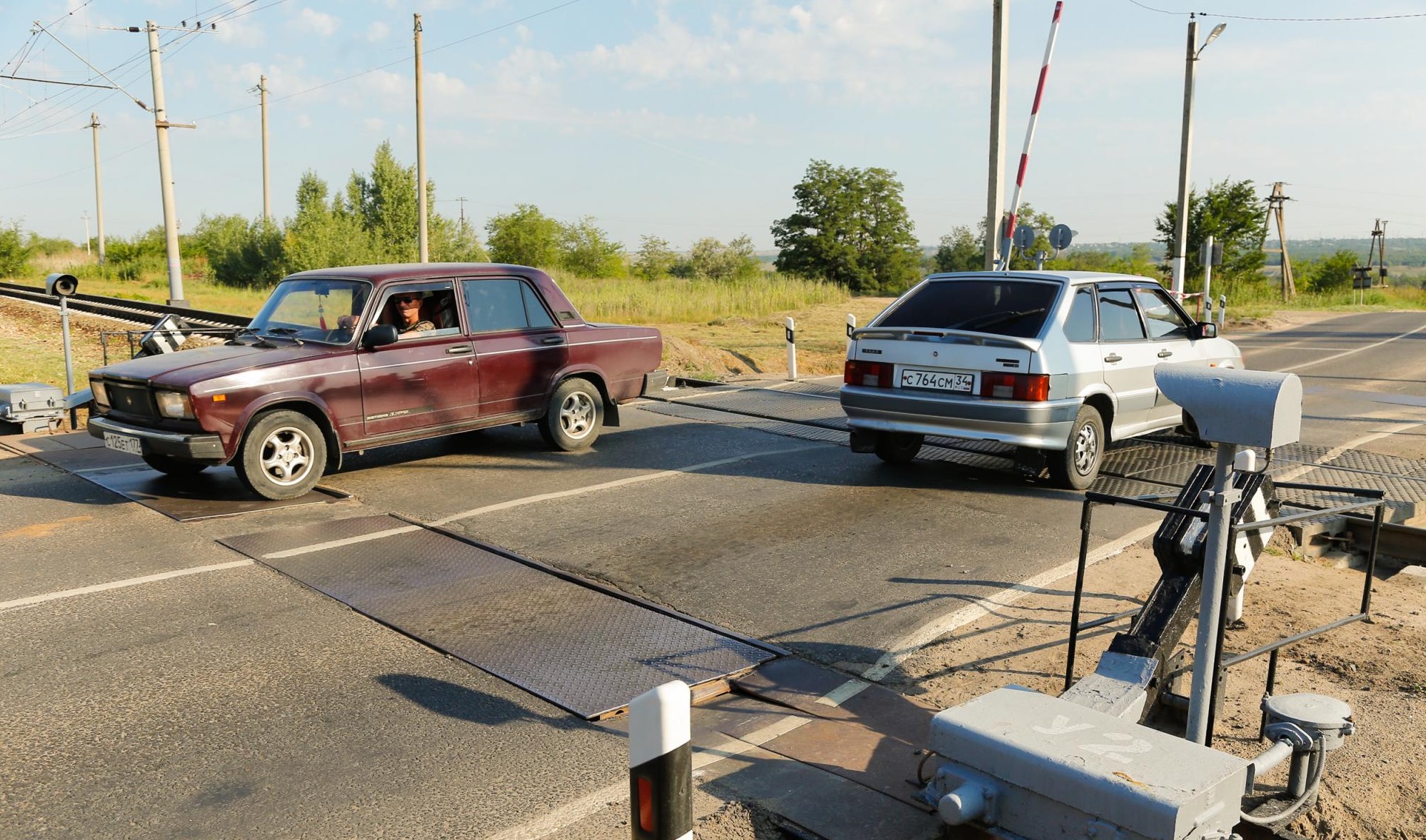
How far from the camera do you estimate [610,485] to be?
886 centimetres

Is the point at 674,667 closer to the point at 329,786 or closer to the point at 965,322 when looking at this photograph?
the point at 329,786

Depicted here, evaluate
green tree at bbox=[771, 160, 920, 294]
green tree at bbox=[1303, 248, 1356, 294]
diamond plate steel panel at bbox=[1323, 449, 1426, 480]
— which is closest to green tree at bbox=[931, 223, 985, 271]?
green tree at bbox=[771, 160, 920, 294]

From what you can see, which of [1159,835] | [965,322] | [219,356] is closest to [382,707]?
[1159,835]

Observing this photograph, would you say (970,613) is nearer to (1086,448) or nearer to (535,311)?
(1086,448)

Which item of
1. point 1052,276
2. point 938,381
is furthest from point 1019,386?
point 1052,276

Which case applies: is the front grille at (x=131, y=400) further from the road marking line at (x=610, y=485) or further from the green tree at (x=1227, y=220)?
the green tree at (x=1227, y=220)

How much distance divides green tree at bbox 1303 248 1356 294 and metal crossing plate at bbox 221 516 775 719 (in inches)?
2674

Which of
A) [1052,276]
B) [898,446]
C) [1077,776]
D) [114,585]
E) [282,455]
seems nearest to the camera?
[1077,776]

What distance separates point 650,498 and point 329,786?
4.68 m

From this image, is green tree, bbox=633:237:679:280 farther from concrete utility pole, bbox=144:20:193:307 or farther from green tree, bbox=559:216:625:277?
concrete utility pole, bbox=144:20:193:307

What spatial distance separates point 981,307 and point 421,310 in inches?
188

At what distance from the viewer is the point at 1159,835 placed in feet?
8.82

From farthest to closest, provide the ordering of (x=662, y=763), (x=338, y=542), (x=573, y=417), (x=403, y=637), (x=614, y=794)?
(x=573, y=417)
(x=338, y=542)
(x=403, y=637)
(x=614, y=794)
(x=662, y=763)

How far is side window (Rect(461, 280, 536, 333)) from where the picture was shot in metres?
9.55
